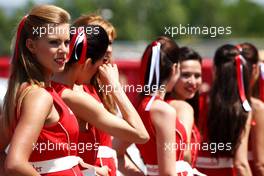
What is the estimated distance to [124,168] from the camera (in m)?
5.83

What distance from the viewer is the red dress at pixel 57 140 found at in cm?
423

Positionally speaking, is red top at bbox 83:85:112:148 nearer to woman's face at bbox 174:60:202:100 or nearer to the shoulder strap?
the shoulder strap

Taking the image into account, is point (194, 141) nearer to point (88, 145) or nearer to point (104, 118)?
point (88, 145)

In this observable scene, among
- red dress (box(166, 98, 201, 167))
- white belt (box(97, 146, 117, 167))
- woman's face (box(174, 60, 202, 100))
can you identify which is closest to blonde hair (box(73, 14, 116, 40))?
white belt (box(97, 146, 117, 167))

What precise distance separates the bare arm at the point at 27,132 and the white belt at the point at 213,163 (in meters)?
2.46

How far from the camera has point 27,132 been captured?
398cm

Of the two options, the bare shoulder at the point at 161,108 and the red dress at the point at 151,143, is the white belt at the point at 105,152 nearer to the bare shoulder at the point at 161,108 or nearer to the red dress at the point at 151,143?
the red dress at the point at 151,143

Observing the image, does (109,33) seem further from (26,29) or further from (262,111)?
(262,111)

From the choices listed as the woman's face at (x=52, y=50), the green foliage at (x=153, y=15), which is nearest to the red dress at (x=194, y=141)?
the woman's face at (x=52, y=50)

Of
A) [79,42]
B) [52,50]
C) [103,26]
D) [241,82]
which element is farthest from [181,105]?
[52,50]

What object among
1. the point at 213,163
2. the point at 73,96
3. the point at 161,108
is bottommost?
the point at 213,163

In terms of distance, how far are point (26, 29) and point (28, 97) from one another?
0.49 metres

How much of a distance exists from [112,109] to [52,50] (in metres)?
1.15

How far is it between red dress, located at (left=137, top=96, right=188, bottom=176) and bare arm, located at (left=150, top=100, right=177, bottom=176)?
0.31 ft
